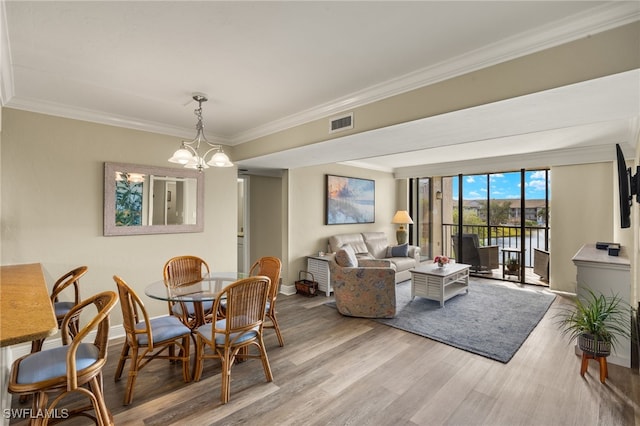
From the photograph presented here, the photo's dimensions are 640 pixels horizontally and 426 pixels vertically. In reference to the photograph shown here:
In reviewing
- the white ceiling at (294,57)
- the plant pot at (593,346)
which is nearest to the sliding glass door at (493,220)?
the white ceiling at (294,57)

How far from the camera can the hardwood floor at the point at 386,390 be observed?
2.16 m

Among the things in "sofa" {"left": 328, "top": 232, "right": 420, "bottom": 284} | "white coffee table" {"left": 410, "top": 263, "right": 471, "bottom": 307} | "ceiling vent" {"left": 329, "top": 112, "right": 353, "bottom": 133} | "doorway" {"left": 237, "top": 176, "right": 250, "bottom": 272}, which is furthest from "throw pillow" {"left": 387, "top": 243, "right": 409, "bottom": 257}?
"ceiling vent" {"left": 329, "top": 112, "right": 353, "bottom": 133}

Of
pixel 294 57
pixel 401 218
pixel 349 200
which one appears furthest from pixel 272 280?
pixel 401 218

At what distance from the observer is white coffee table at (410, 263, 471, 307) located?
4.62 metres

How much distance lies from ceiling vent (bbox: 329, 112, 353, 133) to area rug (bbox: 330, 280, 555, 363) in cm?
253

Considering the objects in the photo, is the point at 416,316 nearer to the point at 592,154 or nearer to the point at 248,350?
the point at 248,350

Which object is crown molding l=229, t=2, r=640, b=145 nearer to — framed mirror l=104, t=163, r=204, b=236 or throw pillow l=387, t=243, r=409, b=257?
framed mirror l=104, t=163, r=204, b=236

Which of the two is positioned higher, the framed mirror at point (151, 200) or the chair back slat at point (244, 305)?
the framed mirror at point (151, 200)

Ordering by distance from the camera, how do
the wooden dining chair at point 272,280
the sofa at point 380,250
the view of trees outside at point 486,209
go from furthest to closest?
the view of trees outside at point 486,209 → the sofa at point 380,250 → the wooden dining chair at point 272,280

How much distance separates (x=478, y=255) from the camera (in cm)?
659

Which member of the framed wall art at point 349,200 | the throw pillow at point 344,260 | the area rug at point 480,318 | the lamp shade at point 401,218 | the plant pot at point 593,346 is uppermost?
the framed wall art at point 349,200

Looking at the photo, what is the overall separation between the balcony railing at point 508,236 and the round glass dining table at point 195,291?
5826mm

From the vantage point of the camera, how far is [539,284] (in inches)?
234

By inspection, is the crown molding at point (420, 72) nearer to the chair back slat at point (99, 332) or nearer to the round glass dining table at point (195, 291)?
the chair back slat at point (99, 332)
